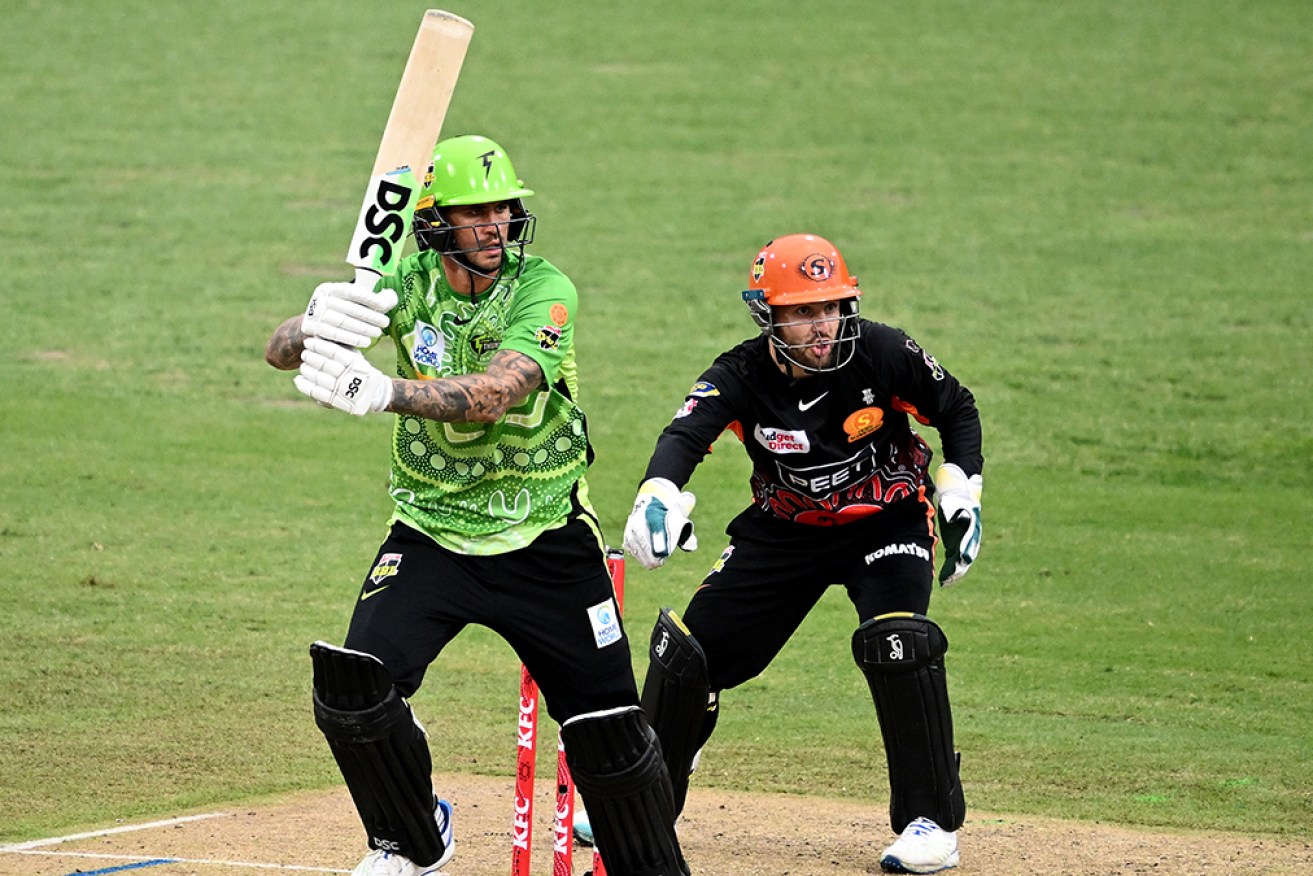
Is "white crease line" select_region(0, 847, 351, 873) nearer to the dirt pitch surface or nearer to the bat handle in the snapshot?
the dirt pitch surface

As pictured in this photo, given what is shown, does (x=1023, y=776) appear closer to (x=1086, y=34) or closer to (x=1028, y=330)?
(x=1028, y=330)

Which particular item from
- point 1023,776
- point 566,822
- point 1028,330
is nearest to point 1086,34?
point 1028,330

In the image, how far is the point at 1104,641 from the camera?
33.9 feet

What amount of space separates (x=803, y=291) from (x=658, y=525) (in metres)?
1.10

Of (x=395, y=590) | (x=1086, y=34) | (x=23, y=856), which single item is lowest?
(x=23, y=856)

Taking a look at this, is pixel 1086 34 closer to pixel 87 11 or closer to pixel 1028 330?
pixel 1028 330

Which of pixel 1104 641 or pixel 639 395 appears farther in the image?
pixel 639 395

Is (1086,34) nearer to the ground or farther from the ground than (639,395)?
farther from the ground

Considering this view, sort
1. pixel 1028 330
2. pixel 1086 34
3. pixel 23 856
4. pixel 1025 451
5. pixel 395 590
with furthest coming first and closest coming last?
1. pixel 1086 34
2. pixel 1028 330
3. pixel 1025 451
4. pixel 23 856
5. pixel 395 590

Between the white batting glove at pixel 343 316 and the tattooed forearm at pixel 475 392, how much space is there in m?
0.18

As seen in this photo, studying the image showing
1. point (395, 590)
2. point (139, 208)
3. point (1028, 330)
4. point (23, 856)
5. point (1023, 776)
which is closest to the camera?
point (395, 590)

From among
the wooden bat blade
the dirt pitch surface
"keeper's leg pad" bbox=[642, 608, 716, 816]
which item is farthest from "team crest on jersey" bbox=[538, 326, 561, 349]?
the dirt pitch surface

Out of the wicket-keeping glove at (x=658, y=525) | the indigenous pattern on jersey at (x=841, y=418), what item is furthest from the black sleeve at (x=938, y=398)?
the wicket-keeping glove at (x=658, y=525)

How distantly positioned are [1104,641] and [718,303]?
8.00 m
